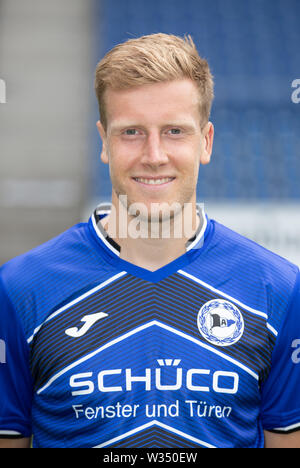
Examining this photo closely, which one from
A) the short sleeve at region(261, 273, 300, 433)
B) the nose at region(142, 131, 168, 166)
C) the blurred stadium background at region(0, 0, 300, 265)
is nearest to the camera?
the nose at region(142, 131, 168, 166)

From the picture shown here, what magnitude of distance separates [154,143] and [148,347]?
64 cm

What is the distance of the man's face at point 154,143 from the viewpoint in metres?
1.75

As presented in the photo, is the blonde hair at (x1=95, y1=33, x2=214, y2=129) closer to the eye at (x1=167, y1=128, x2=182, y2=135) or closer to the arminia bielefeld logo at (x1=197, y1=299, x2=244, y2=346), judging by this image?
the eye at (x1=167, y1=128, x2=182, y2=135)

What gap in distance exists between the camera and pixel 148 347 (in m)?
1.80

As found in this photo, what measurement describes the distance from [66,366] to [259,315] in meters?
0.64

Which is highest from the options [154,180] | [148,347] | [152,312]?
[154,180]

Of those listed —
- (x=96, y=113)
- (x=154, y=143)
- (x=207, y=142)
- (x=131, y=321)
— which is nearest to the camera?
(x=154, y=143)

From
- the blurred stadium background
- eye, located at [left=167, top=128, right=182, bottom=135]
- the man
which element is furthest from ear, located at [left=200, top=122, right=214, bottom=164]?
the blurred stadium background

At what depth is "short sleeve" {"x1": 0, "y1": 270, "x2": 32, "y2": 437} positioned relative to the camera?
1841 millimetres

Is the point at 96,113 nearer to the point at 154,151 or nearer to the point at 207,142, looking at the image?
the point at 207,142

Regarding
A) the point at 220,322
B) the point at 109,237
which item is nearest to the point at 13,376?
the point at 109,237

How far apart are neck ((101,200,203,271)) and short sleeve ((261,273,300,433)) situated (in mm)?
422

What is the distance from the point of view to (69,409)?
1.75 meters

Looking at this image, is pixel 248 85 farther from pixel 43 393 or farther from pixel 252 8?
pixel 43 393
